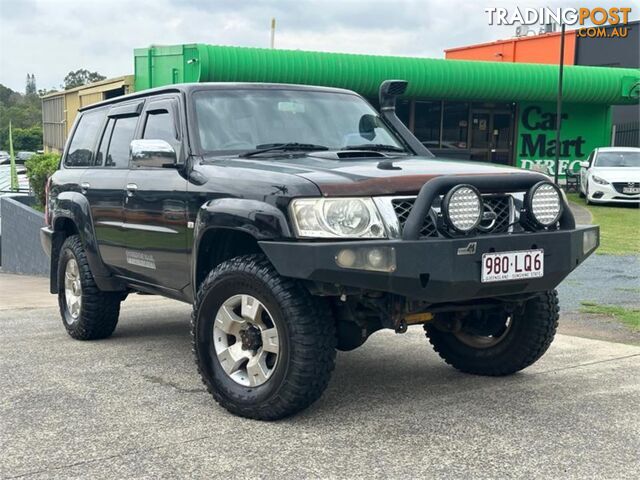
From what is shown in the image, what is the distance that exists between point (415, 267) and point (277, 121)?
182 cm

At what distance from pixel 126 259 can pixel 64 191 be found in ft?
4.28

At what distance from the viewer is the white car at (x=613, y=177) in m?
18.9

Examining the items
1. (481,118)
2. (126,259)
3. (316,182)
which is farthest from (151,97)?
(481,118)

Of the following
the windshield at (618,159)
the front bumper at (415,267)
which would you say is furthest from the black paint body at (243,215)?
the windshield at (618,159)

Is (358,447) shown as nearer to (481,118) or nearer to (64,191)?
(64,191)

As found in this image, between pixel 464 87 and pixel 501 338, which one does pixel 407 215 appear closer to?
pixel 501 338

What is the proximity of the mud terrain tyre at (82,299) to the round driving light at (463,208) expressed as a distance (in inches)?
134

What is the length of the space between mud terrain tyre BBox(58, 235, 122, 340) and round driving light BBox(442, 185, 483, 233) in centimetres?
340

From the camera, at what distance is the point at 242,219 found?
423 centimetres

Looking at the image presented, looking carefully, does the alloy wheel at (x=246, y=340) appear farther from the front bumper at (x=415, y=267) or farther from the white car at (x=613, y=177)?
the white car at (x=613, y=177)

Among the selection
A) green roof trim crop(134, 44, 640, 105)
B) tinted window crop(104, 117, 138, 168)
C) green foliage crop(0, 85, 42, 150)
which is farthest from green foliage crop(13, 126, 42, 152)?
tinted window crop(104, 117, 138, 168)

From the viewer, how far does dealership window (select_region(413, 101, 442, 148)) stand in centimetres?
2642

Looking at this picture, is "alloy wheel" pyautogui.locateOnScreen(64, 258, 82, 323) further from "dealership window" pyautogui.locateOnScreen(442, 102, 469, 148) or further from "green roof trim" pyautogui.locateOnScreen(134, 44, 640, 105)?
"dealership window" pyautogui.locateOnScreen(442, 102, 469, 148)

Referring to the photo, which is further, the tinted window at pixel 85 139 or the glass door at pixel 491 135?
the glass door at pixel 491 135
